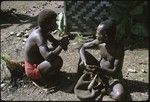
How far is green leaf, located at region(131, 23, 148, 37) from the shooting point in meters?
6.66

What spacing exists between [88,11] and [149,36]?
1289mm

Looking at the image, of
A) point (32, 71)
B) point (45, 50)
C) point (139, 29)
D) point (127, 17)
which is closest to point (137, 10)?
point (127, 17)

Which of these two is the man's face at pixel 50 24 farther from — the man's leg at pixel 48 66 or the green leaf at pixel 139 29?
the green leaf at pixel 139 29

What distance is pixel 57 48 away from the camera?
17.5 feet

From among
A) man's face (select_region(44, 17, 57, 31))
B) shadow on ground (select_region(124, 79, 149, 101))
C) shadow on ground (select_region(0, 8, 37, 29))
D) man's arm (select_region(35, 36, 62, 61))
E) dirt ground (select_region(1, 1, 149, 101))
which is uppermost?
man's face (select_region(44, 17, 57, 31))

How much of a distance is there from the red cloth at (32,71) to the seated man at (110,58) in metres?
0.65

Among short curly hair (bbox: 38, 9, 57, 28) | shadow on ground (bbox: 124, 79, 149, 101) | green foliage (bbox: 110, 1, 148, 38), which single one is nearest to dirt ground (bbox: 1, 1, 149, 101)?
shadow on ground (bbox: 124, 79, 149, 101)

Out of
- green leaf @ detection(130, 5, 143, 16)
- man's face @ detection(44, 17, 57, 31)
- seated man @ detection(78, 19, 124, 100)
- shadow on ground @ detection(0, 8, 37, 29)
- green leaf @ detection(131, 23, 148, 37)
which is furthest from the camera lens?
shadow on ground @ detection(0, 8, 37, 29)

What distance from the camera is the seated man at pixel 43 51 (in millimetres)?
5328

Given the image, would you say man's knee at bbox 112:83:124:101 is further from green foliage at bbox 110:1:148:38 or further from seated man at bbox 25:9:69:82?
green foliage at bbox 110:1:148:38

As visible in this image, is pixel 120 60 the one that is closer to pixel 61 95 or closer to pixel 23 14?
pixel 61 95

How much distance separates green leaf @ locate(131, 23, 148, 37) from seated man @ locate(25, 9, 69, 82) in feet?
5.63

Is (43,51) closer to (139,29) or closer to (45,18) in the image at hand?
(45,18)

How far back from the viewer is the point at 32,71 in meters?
5.49
